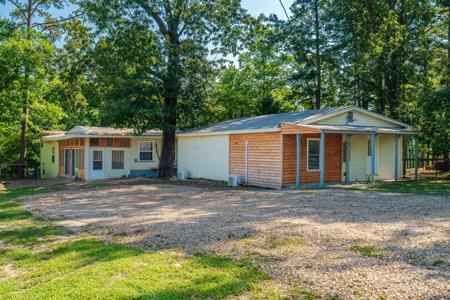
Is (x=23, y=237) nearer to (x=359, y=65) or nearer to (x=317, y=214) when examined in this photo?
(x=317, y=214)

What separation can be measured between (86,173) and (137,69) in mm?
6269

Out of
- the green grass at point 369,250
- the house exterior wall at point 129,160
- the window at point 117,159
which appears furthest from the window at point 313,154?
the green grass at point 369,250

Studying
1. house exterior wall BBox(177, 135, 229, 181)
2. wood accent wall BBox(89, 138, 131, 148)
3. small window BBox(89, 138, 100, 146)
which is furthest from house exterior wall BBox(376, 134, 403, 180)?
small window BBox(89, 138, 100, 146)

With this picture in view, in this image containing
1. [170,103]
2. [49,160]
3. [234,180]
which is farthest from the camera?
[49,160]

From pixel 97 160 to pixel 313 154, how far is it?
38.6 feet

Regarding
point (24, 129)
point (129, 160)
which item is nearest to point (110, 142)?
point (129, 160)

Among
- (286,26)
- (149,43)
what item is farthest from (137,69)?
(286,26)

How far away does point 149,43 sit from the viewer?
830 inches

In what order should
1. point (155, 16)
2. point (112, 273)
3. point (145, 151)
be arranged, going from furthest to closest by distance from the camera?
point (145, 151)
point (155, 16)
point (112, 273)

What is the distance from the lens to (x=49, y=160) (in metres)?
27.9

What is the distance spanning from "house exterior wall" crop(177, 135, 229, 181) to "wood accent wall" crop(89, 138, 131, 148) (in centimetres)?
300

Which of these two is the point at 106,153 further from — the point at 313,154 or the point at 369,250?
the point at 369,250

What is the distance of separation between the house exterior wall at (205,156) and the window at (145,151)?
1855 mm

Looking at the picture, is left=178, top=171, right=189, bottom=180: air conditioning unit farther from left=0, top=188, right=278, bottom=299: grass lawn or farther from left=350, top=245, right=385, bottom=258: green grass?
left=350, top=245, right=385, bottom=258: green grass
